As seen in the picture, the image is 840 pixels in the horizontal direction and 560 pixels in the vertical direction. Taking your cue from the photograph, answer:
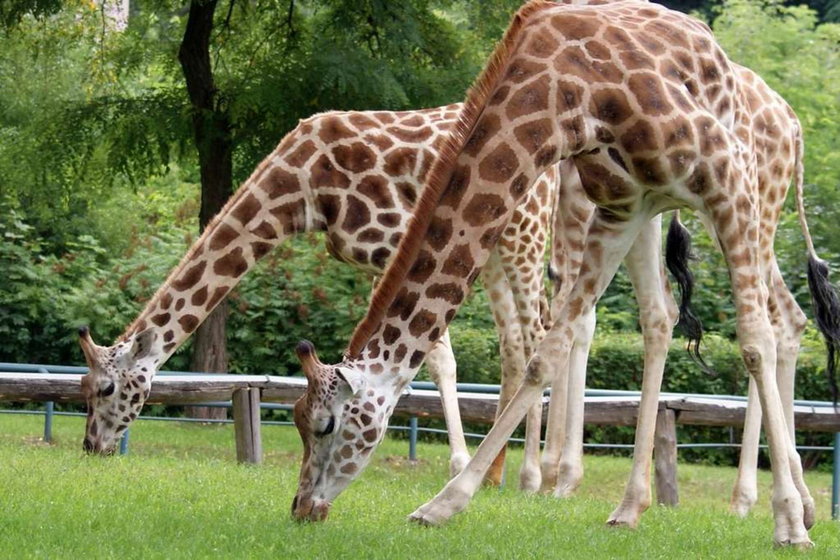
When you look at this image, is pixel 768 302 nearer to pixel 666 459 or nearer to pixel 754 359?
pixel 666 459

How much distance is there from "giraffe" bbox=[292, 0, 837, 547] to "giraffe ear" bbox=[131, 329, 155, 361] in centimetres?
310

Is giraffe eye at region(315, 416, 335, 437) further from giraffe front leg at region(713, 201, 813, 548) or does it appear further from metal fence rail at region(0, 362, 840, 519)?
metal fence rail at region(0, 362, 840, 519)

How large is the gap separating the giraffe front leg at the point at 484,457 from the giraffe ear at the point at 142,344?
3240 millimetres

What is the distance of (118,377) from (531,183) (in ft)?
13.9

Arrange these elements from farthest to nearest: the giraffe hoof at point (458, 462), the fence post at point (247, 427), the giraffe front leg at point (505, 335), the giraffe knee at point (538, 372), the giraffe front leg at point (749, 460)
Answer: the fence post at point (247, 427), the giraffe front leg at point (505, 335), the giraffe hoof at point (458, 462), the giraffe front leg at point (749, 460), the giraffe knee at point (538, 372)

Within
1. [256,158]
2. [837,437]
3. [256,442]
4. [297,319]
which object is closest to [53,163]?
[256,158]

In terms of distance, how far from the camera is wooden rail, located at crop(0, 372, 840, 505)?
11203mm

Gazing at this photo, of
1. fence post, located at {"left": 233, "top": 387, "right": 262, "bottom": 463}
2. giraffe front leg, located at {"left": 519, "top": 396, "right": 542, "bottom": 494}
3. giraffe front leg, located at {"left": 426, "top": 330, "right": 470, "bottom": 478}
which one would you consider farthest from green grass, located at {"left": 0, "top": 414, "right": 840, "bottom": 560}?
fence post, located at {"left": 233, "top": 387, "right": 262, "bottom": 463}

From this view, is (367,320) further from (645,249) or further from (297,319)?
(297,319)

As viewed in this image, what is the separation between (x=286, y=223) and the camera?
9914mm

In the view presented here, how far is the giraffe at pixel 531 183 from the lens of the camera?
6898 mm

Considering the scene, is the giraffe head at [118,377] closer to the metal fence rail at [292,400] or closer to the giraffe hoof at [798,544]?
the metal fence rail at [292,400]

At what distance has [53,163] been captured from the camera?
15664mm

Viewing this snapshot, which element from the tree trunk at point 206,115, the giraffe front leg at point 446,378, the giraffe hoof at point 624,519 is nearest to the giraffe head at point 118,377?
the giraffe front leg at point 446,378
